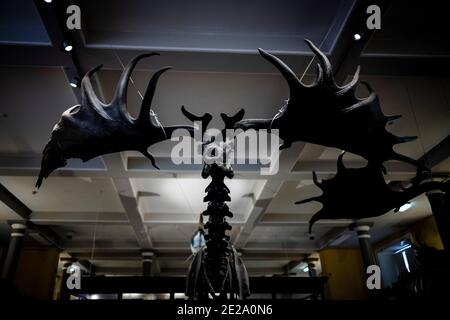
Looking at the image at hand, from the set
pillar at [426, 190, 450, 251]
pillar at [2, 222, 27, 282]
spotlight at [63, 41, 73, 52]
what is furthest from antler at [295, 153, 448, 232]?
pillar at [2, 222, 27, 282]

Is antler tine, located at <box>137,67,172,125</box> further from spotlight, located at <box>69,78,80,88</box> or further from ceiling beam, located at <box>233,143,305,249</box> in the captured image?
ceiling beam, located at <box>233,143,305,249</box>

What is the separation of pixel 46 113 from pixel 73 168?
169cm

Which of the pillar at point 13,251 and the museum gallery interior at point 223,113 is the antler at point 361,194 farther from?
the pillar at point 13,251

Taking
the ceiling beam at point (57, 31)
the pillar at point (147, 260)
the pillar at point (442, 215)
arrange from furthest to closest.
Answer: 1. the pillar at point (147, 260)
2. the pillar at point (442, 215)
3. the ceiling beam at point (57, 31)

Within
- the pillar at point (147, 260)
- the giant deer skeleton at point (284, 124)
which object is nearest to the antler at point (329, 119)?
the giant deer skeleton at point (284, 124)

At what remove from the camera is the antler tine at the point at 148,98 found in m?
2.24

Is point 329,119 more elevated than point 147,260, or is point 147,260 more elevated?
point 147,260

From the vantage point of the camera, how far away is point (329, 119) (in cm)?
250

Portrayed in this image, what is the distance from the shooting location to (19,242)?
385 inches

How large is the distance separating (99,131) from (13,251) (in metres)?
9.48

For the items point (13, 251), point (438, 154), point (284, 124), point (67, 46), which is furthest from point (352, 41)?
point (13, 251)

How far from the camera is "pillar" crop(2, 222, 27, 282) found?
30.1 ft

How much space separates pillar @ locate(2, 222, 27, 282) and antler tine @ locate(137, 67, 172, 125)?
30.8ft

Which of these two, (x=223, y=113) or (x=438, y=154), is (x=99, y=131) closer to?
(x=223, y=113)
